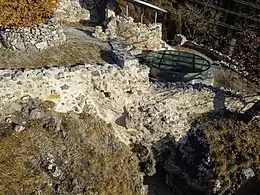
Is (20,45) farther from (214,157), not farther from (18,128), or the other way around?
(214,157)

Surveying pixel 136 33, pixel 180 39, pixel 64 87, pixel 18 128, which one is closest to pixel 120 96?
pixel 64 87

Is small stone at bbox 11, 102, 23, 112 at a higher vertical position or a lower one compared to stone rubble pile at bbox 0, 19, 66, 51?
lower

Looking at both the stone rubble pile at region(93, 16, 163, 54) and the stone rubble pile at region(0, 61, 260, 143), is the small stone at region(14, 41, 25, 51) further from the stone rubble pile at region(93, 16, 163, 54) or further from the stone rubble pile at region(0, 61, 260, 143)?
the stone rubble pile at region(93, 16, 163, 54)

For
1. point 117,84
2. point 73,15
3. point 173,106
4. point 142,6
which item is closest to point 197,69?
point 173,106

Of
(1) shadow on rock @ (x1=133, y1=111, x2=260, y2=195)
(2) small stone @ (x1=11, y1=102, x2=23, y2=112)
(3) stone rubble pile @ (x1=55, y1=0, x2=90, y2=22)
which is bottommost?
(1) shadow on rock @ (x1=133, y1=111, x2=260, y2=195)

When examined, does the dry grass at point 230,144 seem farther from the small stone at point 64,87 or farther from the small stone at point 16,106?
the small stone at point 16,106

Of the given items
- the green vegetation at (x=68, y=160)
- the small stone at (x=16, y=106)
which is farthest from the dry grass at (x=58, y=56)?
the green vegetation at (x=68, y=160)

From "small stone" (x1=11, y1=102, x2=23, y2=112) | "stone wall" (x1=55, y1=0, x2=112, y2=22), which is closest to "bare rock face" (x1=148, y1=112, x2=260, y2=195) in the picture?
"small stone" (x1=11, y1=102, x2=23, y2=112)
